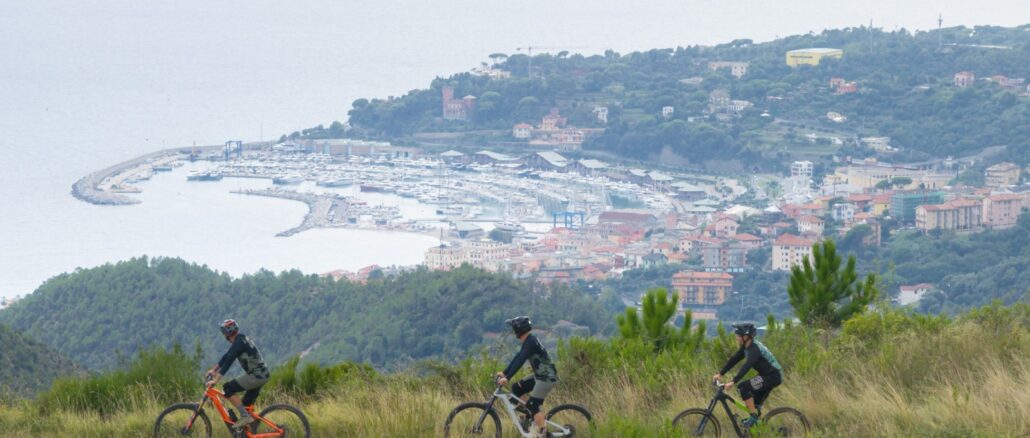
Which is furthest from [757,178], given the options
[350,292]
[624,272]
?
[350,292]

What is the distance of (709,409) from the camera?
257 inches

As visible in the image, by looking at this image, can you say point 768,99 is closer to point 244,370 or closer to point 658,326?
point 658,326

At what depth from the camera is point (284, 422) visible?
6840mm

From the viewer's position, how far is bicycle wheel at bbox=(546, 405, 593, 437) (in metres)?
6.50

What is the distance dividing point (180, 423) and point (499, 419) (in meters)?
1.46

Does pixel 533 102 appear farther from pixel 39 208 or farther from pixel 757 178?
pixel 39 208

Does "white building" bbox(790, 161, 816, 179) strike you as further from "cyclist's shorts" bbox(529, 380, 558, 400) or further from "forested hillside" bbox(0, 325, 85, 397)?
"cyclist's shorts" bbox(529, 380, 558, 400)

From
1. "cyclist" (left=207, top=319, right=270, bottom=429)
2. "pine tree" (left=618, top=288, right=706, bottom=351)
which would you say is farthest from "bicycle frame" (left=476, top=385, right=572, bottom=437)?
"pine tree" (left=618, top=288, right=706, bottom=351)

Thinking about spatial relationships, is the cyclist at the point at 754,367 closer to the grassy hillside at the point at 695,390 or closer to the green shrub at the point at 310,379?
the grassy hillside at the point at 695,390

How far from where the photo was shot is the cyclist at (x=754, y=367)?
20.9 ft

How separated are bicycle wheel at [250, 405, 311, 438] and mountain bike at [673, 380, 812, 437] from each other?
1.60m

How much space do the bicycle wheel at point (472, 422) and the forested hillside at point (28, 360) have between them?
406 inches

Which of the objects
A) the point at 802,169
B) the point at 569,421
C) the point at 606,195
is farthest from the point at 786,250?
the point at 569,421

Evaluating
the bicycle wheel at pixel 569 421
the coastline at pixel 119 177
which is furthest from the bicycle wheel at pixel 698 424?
the coastline at pixel 119 177
